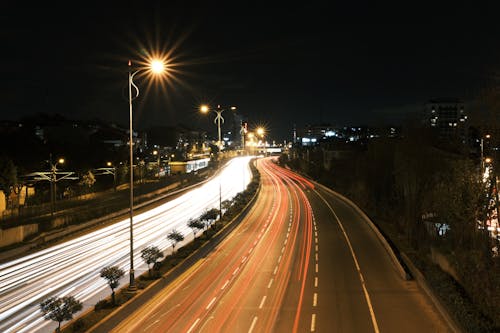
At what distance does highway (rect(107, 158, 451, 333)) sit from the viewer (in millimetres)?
14570

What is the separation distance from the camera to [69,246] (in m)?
28.2

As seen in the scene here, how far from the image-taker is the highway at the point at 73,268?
54.4ft

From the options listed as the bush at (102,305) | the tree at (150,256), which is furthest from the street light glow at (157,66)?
the bush at (102,305)

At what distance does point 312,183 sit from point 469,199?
46.3m

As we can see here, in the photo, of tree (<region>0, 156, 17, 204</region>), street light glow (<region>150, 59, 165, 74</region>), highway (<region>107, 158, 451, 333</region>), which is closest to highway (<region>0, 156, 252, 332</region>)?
highway (<region>107, 158, 451, 333</region>)

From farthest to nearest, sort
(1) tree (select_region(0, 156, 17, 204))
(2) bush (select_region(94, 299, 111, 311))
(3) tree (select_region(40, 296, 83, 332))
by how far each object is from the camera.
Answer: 1. (1) tree (select_region(0, 156, 17, 204))
2. (2) bush (select_region(94, 299, 111, 311))
3. (3) tree (select_region(40, 296, 83, 332))

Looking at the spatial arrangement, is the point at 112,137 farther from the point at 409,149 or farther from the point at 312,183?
the point at 409,149

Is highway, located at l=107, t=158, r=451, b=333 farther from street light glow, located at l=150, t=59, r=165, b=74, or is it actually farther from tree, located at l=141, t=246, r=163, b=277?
street light glow, located at l=150, t=59, r=165, b=74

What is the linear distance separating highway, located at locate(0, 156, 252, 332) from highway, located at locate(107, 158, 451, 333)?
130 inches

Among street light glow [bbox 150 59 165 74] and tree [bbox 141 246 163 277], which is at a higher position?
street light glow [bbox 150 59 165 74]

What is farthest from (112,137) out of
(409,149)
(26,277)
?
(26,277)

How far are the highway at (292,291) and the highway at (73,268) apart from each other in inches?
130

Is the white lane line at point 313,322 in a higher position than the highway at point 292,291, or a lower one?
higher

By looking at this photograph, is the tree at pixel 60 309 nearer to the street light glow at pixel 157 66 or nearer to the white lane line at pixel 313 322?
the white lane line at pixel 313 322
